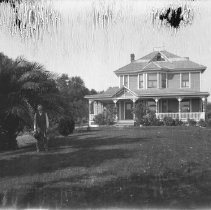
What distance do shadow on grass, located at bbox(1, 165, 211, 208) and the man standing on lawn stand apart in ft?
5.36

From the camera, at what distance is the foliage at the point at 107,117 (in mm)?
20906

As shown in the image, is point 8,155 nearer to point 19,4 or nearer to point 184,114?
point 19,4

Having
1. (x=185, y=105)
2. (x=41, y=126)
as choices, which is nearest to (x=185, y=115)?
(x=185, y=105)

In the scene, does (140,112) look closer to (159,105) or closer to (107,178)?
(159,105)

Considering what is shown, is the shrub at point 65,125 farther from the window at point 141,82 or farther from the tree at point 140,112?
the window at point 141,82

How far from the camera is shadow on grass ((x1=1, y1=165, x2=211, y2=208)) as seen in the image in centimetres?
531

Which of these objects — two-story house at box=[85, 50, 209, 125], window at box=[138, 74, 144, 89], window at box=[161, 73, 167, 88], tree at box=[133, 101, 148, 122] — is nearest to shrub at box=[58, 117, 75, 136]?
tree at box=[133, 101, 148, 122]

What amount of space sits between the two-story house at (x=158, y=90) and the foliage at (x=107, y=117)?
2.04 meters

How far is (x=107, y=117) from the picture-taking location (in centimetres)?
2233

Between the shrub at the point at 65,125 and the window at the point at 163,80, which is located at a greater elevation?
A: the window at the point at 163,80

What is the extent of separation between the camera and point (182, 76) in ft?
84.7

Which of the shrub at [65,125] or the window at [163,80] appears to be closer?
the shrub at [65,125]

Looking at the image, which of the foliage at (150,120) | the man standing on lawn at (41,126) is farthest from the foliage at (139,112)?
the man standing on lawn at (41,126)

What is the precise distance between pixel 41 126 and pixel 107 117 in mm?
14594
